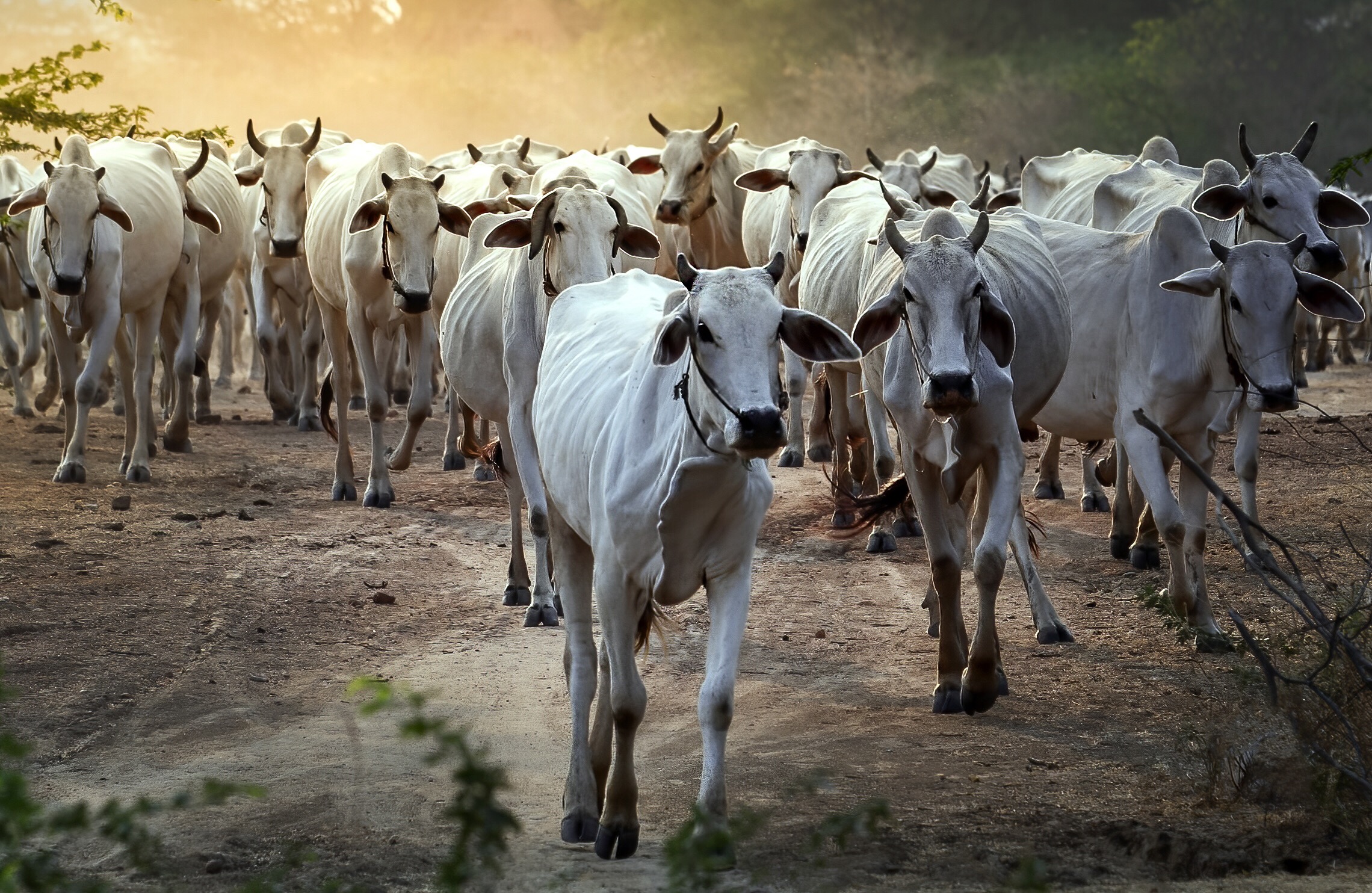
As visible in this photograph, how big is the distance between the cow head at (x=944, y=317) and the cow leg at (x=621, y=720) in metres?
1.42

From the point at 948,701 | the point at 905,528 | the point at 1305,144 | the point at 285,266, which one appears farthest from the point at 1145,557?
the point at 285,266

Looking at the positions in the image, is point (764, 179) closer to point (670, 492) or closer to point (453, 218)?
point (453, 218)

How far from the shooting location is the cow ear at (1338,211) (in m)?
7.60

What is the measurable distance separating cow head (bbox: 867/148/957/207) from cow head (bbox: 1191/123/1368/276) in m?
3.04

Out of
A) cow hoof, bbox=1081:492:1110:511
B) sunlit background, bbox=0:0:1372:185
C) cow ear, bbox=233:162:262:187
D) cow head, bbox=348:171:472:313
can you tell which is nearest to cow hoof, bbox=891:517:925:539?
cow hoof, bbox=1081:492:1110:511

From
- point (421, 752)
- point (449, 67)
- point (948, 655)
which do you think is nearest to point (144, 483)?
point (421, 752)

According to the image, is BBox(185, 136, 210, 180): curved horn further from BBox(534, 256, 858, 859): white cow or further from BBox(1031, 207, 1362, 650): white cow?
BBox(534, 256, 858, 859): white cow

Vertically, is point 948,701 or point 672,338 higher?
point 672,338

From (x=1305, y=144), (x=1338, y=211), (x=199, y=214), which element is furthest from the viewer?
(x=199, y=214)

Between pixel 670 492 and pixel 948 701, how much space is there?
2.20 meters

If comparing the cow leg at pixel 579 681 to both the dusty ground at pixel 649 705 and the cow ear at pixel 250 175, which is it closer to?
the dusty ground at pixel 649 705

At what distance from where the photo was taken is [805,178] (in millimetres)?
10773

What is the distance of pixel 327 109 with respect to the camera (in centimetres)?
4669

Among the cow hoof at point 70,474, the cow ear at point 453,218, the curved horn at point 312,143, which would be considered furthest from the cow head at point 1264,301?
the curved horn at point 312,143
